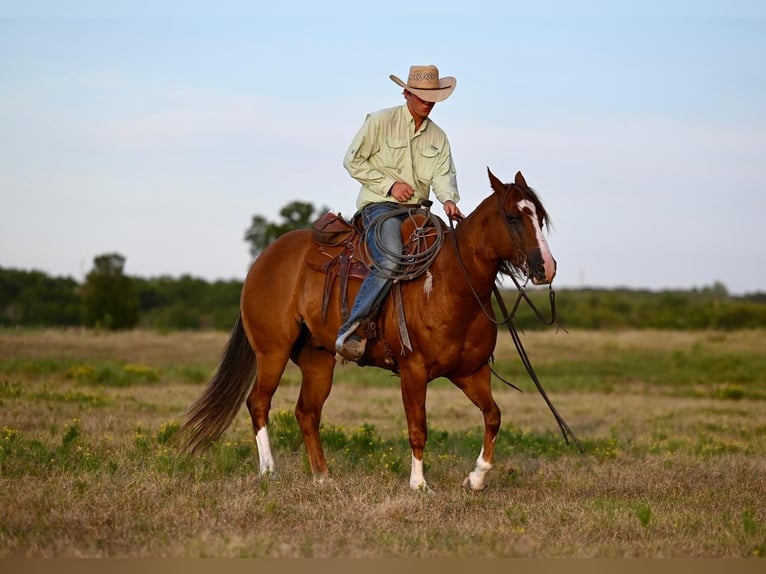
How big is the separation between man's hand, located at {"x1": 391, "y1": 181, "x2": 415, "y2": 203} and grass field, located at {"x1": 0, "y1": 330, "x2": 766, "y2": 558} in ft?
8.13

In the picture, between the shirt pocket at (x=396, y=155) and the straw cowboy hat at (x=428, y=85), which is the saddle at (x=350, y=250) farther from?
the straw cowboy hat at (x=428, y=85)

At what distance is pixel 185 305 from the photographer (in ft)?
157

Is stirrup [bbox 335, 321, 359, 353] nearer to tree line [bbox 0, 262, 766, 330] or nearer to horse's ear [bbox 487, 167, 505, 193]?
horse's ear [bbox 487, 167, 505, 193]

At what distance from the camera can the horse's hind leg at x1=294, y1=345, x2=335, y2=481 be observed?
29.3 ft

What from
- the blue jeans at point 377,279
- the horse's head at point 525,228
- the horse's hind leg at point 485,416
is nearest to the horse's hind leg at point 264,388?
the blue jeans at point 377,279

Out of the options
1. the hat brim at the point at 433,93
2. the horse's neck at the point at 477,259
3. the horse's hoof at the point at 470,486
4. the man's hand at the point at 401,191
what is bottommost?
the horse's hoof at the point at 470,486

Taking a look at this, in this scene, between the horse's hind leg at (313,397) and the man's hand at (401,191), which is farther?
the horse's hind leg at (313,397)

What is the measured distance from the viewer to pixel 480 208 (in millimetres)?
8039

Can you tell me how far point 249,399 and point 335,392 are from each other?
420 inches

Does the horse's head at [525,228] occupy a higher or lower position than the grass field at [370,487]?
higher

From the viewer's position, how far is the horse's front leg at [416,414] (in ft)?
26.3

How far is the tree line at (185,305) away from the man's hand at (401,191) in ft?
53.7

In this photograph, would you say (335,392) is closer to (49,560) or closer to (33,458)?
(33,458)

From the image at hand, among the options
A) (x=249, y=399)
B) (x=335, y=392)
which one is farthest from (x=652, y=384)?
(x=249, y=399)
